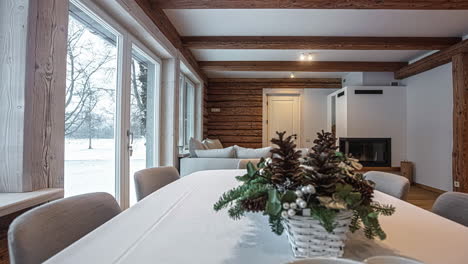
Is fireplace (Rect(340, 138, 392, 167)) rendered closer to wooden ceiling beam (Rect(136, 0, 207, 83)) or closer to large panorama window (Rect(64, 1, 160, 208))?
wooden ceiling beam (Rect(136, 0, 207, 83))

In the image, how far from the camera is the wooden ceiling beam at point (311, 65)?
5.43m

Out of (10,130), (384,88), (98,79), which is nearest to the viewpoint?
(10,130)

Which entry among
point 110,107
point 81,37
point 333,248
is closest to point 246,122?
point 110,107

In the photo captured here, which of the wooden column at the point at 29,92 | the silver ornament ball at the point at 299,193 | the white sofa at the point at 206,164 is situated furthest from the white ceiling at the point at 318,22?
the silver ornament ball at the point at 299,193

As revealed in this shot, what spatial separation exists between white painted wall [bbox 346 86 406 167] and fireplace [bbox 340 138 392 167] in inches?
4.6

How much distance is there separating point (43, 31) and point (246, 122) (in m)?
6.07

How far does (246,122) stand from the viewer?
7.21m

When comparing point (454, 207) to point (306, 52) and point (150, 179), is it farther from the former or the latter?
point (306, 52)

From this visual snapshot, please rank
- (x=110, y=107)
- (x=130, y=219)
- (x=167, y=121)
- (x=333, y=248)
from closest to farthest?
(x=333, y=248) → (x=130, y=219) → (x=110, y=107) → (x=167, y=121)

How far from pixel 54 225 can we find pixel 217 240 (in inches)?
19.4

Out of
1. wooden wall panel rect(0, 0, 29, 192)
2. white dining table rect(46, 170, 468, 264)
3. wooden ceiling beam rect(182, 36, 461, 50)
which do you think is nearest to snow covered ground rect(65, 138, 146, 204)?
wooden wall panel rect(0, 0, 29, 192)

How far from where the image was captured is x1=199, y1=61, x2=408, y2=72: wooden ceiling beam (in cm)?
543

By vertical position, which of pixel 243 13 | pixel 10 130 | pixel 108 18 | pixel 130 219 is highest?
pixel 243 13

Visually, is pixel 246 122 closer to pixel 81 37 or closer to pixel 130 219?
pixel 81 37
